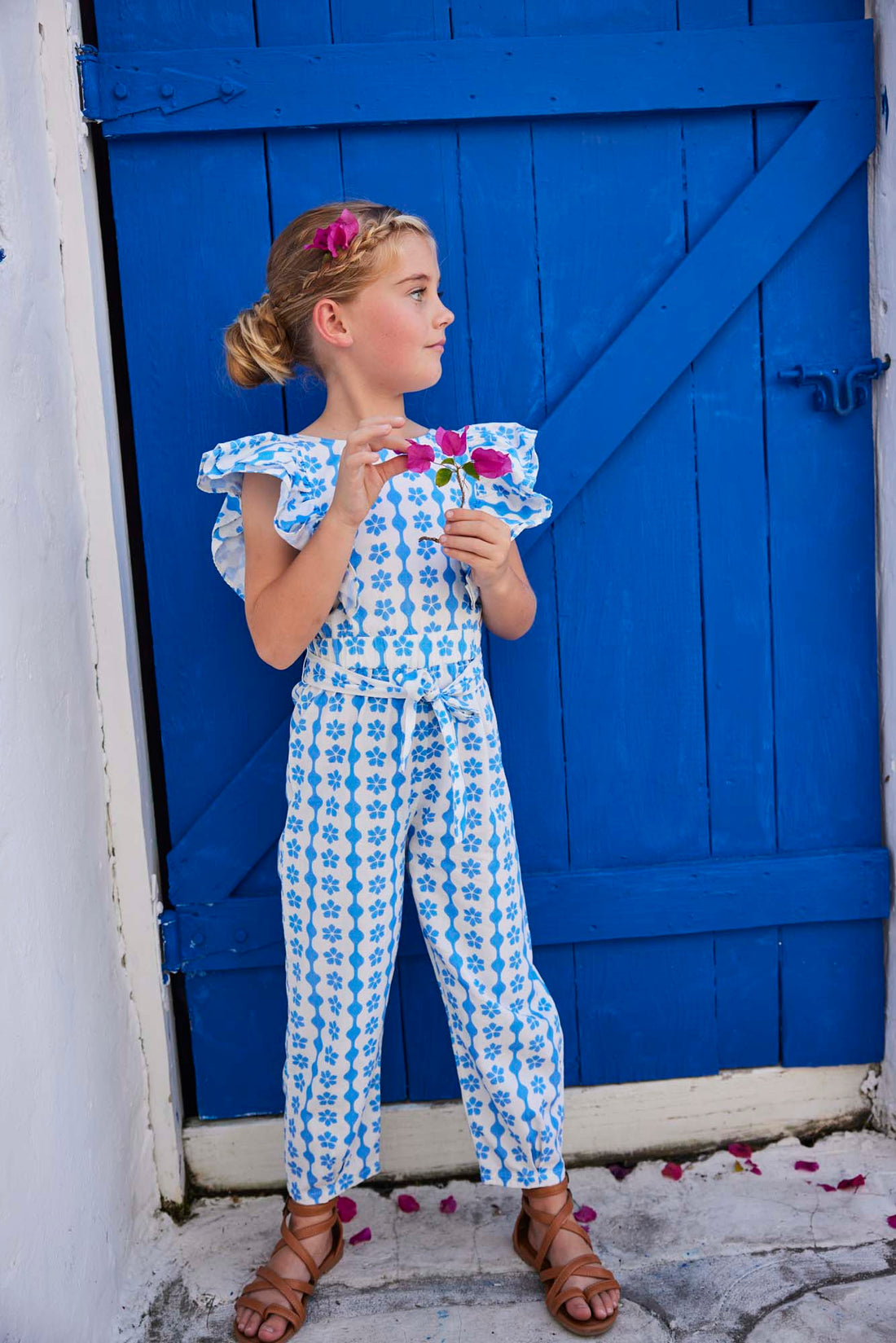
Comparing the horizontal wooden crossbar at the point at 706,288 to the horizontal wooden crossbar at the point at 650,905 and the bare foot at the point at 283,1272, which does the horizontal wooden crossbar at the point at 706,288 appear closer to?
the horizontal wooden crossbar at the point at 650,905

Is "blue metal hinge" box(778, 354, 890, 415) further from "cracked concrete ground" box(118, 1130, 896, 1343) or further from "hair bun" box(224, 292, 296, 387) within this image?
"cracked concrete ground" box(118, 1130, 896, 1343)

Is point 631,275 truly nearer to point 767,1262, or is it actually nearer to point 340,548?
point 340,548

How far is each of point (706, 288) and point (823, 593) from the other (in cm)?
59

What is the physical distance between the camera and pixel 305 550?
163cm

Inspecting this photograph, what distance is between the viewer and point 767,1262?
1910 millimetres

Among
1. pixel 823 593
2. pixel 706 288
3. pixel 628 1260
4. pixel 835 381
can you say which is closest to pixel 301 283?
pixel 706 288

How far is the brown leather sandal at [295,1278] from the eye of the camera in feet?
5.95

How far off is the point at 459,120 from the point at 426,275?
0.41 meters

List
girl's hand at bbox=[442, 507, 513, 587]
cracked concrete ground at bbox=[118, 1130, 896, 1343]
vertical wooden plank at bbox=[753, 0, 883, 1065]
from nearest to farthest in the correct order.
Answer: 1. girl's hand at bbox=[442, 507, 513, 587]
2. cracked concrete ground at bbox=[118, 1130, 896, 1343]
3. vertical wooden plank at bbox=[753, 0, 883, 1065]

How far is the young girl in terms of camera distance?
169cm

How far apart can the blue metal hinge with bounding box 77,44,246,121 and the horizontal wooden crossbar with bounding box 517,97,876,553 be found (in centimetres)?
77

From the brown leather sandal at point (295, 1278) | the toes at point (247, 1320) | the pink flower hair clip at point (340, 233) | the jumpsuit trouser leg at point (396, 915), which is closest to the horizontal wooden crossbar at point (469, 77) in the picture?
the pink flower hair clip at point (340, 233)

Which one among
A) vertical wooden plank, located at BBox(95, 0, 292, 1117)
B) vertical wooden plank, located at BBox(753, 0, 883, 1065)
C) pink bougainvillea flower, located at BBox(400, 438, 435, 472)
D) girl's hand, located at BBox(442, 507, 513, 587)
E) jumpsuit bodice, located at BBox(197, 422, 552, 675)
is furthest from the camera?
vertical wooden plank, located at BBox(753, 0, 883, 1065)

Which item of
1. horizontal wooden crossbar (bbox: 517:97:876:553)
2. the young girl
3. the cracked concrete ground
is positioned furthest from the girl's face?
the cracked concrete ground
